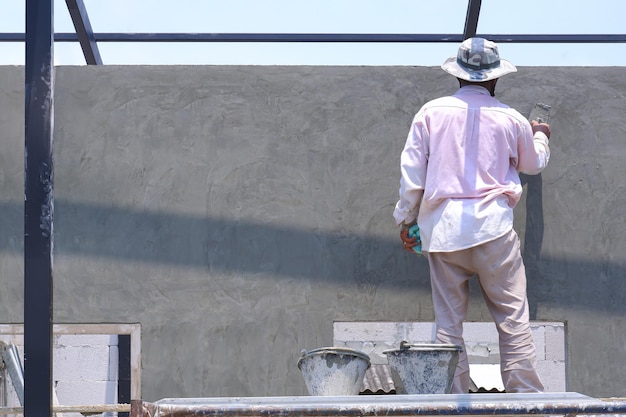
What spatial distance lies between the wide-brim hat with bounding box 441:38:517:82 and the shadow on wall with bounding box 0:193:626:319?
2.80 feet

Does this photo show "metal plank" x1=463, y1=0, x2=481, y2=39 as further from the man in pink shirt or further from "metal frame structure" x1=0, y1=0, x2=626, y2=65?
the man in pink shirt

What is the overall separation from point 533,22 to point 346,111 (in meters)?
1.23

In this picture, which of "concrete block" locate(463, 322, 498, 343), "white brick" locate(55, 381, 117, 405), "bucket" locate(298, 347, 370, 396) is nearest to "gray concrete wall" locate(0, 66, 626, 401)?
"bucket" locate(298, 347, 370, 396)

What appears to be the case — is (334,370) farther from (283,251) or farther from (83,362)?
(83,362)

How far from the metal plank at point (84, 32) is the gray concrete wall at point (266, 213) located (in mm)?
344

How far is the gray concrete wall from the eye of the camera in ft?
16.8

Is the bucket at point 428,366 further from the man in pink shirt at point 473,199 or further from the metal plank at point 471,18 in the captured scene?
the metal plank at point 471,18

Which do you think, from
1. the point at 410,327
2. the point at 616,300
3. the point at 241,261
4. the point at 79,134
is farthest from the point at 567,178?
the point at 410,327

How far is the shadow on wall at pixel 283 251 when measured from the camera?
5129 mm

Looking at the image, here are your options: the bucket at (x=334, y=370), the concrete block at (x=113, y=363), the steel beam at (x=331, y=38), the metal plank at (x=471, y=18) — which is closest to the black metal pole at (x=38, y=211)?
the bucket at (x=334, y=370)

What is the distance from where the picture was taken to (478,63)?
446 cm

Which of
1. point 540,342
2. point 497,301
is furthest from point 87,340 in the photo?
point 497,301

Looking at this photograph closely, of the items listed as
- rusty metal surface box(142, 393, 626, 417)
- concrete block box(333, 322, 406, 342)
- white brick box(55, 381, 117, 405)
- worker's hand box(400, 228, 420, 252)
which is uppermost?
worker's hand box(400, 228, 420, 252)

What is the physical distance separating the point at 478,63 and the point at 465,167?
454 millimetres
